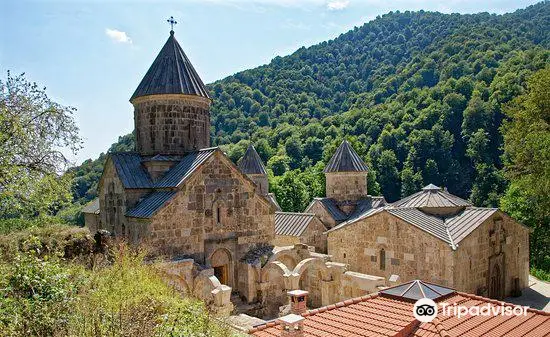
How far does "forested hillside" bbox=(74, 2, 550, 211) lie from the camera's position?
55.5m

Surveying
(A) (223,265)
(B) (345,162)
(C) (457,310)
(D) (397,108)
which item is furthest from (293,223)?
(D) (397,108)

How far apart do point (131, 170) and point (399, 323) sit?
9.96 m

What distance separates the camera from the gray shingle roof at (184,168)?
1263 cm

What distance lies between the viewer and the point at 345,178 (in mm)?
21328

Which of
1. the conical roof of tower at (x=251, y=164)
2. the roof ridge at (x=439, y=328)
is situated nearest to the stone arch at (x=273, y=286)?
the roof ridge at (x=439, y=328)

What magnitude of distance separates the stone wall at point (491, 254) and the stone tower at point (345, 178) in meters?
7.45

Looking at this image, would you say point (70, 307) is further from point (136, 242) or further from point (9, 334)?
point (136, 242)

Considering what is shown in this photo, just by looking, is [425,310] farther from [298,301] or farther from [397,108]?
[397,108]

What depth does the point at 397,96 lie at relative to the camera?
7625cm

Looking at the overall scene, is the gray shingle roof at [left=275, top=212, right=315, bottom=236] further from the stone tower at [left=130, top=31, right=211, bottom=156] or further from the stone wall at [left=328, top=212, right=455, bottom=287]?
the stone tower at [left=130, top=31, right=211, bottom=156]

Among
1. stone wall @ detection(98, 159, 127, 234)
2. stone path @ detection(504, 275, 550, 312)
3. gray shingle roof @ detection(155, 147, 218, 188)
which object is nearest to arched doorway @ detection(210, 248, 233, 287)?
gray shingle roof @ detection(155, 147, 218, 188)

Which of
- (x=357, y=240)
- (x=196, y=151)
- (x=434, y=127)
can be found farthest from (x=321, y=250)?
(x=434, y=127)

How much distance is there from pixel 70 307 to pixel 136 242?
6614 millimetres

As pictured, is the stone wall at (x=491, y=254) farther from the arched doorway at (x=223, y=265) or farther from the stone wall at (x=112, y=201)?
the stone wall at (x=112, y=201)
